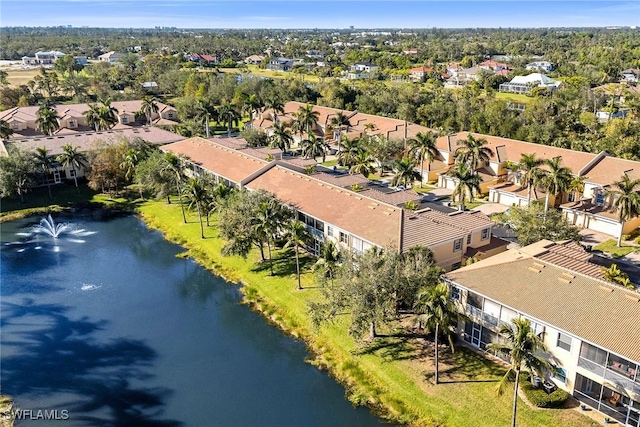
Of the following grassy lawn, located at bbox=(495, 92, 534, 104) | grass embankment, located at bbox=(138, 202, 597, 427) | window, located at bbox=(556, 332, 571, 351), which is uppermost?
grassy lawn, located at bbox=(495, 92, 534, 104)

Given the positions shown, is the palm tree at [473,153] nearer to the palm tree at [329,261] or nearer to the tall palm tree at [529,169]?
the tall palm tree at [529,169]

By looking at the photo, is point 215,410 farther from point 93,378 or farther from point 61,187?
point 61,187

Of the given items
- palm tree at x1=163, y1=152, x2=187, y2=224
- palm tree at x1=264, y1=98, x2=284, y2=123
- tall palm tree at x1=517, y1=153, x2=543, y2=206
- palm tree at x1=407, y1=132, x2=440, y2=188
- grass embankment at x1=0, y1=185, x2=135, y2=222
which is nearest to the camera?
tall palm tree at x1=517, y1=153, x2=543, y2=206

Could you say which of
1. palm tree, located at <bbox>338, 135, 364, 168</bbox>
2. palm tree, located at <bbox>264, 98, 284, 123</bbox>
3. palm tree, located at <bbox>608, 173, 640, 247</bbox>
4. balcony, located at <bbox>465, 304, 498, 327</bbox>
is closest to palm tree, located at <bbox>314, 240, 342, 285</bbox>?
balcony, located at <bbox>465, 304, 498, 327</bbox>

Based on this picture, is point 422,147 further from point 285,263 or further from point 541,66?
point 541,66

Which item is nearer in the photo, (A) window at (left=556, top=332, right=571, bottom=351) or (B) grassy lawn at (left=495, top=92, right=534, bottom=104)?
(A) window at (left=556, top=332, right=571, bottom=351)

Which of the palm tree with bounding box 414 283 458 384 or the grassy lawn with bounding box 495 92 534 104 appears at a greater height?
the grassy lawn with bounding box 495 92 534 104

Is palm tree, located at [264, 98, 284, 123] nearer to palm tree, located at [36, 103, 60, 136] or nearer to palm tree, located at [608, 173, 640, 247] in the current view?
palm tree, located at [36, 103, 60, 136]

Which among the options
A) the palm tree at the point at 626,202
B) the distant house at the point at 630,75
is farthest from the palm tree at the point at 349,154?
the distant house at the point at 630,75

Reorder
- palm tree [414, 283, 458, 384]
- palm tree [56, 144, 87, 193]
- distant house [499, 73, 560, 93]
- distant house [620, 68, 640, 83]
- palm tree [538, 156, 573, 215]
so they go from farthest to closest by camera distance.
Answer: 1. distant house [620, 68, 640, 83]
2. distant house [499, 73, 560, 93]
3. palm tree [56, 144, 87, 193]
4. palm tree [538, 156, 573, 215]
5. palm tree [414, 283, 458, 384]
